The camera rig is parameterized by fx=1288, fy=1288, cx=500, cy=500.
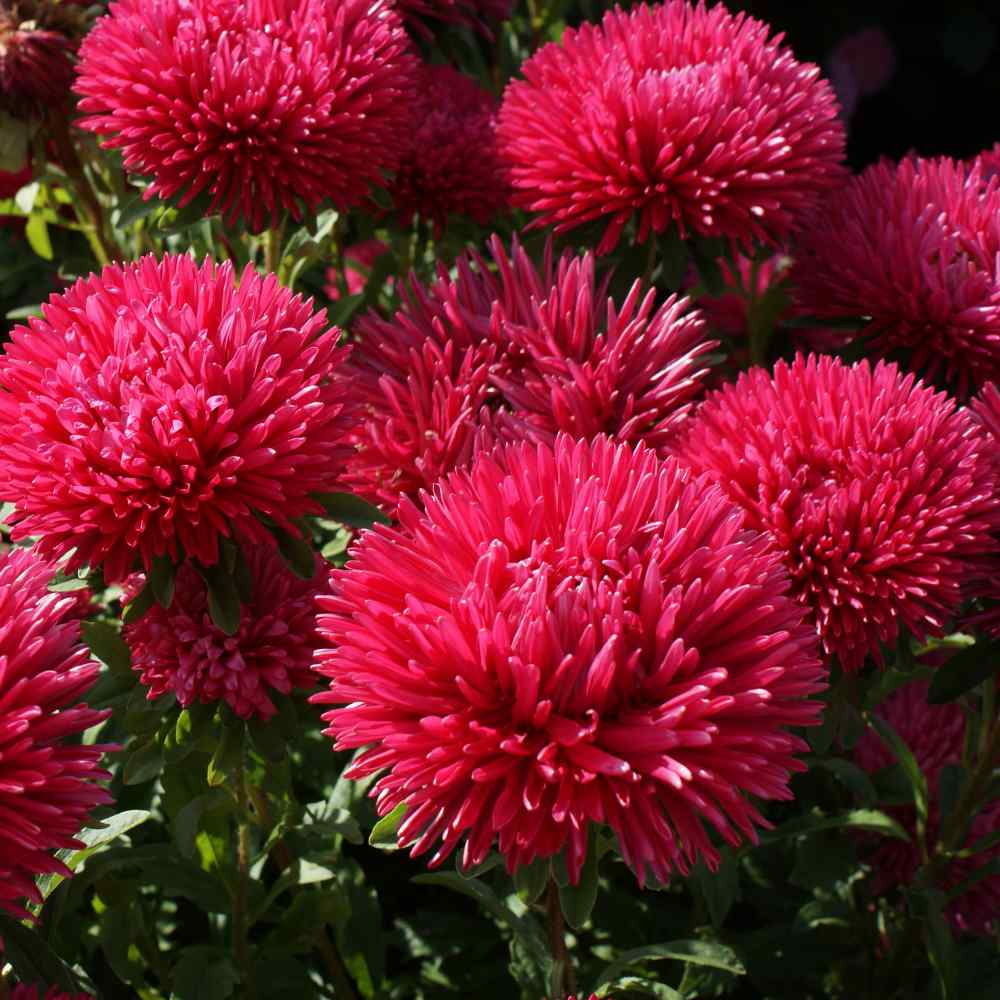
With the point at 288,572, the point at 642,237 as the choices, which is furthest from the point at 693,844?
the point at 642,237

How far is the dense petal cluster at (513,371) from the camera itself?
3.28 ft

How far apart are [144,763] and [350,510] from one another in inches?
10.4

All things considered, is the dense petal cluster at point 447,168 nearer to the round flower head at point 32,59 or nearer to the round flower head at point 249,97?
the round flower head at point 249,97

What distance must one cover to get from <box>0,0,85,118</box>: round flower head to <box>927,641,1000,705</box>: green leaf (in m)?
1.05

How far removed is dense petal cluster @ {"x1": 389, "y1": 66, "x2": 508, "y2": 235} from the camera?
134cm

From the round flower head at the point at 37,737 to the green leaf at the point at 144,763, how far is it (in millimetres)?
172

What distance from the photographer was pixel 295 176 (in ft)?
3.60

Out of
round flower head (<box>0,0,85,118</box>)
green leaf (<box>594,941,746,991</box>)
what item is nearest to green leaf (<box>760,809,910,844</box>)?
green leaf (<box>594,941,746,991</box>)

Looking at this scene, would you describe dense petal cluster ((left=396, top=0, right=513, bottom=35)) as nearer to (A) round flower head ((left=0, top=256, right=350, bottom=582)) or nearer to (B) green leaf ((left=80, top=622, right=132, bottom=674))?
(A) round flower head ((left=0, top=256, right=350, bottom=582))

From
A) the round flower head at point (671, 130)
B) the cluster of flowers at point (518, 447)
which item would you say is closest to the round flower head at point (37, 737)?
the cluster of flowers at point (518, 447)

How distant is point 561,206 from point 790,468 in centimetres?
37

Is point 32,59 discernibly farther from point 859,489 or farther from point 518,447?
point 859,489

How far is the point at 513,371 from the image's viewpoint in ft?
3.49

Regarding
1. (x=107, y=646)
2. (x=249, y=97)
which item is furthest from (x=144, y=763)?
(x=249, y=97)
